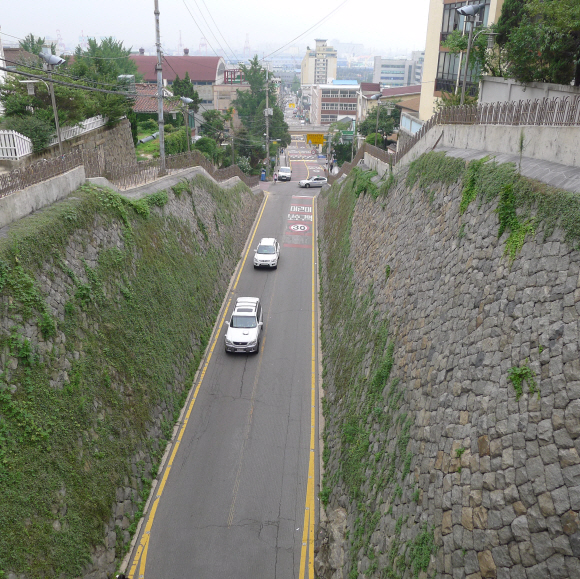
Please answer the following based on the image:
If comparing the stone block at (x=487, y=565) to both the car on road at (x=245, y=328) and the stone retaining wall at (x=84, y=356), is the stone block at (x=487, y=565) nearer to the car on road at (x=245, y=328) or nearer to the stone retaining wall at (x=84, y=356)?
the stone retaining wall at (x=84, y=356)

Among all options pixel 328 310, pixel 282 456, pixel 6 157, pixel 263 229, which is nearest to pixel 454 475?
pixel 282 456

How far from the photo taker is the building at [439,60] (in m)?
38.1

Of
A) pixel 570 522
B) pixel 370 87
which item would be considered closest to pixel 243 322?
pixel 570 522

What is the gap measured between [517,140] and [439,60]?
3138 cm

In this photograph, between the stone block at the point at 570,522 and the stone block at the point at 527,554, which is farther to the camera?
the stone block at the point at 527,554

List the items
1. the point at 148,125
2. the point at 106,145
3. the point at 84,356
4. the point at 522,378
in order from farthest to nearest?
1. the point at 148,125
2. the point at 106,145
3. the point at 84,356
4. the point at 522,378

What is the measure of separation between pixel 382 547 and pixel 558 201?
27.5 ft

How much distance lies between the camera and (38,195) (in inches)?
632

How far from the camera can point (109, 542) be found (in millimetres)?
12406

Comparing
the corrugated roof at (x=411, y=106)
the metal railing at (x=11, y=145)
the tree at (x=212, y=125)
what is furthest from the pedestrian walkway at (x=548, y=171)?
the tree at (x=212, y=125)

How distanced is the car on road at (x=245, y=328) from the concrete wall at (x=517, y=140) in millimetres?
11819

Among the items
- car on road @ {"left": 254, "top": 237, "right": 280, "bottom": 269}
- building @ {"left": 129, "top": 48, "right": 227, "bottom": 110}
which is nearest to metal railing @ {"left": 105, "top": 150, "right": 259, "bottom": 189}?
car on road @ {"left": 254, "top": 237, "right": 280, "bottom": 269}

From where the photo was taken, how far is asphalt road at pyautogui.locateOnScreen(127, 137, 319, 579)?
42.4 feet

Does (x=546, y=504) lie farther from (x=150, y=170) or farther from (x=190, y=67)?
(x=190, y=67)
